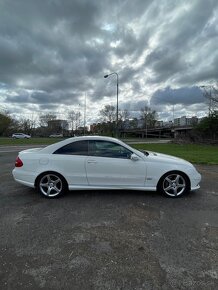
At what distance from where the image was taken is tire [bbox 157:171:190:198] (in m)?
5.30

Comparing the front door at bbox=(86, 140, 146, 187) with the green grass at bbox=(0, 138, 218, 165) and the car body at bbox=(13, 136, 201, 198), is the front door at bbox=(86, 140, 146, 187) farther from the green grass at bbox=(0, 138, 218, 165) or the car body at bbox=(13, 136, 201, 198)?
the green grass at bbox=(0, 138, 218, 165)

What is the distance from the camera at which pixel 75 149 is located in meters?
5.44

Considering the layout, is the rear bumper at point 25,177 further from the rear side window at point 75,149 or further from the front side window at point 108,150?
the front side window at point 108,150

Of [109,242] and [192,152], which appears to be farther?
[192,152]

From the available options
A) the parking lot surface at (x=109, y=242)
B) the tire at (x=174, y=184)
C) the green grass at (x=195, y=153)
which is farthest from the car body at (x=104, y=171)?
the green grass at (x=195, y=153)

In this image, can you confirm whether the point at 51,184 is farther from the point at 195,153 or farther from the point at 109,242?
the point at 195,153

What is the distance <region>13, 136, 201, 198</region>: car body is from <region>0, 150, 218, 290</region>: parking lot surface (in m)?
0.28

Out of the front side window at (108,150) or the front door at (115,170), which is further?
the front side window at (108,150)

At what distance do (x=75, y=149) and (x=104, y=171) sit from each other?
0.87 meters

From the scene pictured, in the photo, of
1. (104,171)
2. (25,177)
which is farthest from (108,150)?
(25,177)

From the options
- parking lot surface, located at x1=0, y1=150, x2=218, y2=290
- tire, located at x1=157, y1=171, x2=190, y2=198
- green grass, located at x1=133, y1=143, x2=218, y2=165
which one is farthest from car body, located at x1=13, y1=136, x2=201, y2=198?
green grass, located at x1=133, y1=143, x2=218, y2=165

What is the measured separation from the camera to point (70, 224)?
12.7 ft

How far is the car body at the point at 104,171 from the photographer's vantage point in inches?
207

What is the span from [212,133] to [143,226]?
107ft
